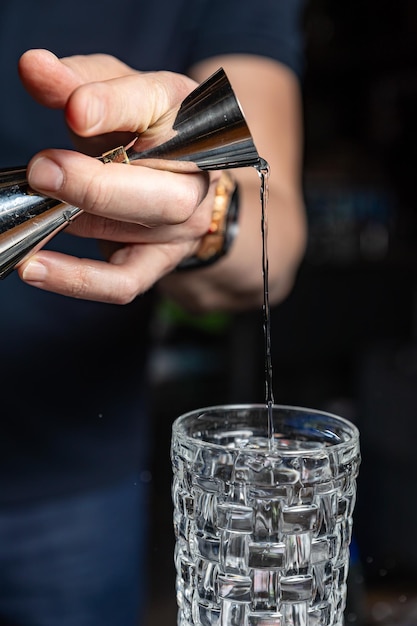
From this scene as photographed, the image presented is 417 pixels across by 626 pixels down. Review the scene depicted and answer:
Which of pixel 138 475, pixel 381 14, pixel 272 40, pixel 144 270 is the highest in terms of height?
pixel 381 14

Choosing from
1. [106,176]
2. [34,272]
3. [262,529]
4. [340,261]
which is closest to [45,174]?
[106,176]

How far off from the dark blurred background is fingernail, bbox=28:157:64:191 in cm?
199

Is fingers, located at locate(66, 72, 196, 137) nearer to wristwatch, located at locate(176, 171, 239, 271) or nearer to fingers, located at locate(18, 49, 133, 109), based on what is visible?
fingers, located at locate(18, 49, 133, 109)

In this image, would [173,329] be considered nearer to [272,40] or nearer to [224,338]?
[224,338]

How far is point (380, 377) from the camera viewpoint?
7.98 feet

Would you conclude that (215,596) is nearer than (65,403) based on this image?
Yes

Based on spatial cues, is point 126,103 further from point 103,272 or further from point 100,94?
point 103,272

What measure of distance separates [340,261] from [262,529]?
2.63 meters

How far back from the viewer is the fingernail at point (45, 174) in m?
0.57

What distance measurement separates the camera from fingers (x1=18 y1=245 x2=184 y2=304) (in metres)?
0.71

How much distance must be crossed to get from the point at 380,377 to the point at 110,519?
51.6 inches

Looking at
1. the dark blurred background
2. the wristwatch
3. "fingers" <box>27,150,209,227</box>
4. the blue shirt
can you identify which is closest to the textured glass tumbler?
"fingers" <box>27,150,209,227</box>

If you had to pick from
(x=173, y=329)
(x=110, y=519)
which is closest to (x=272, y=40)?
(x=110, y=519)

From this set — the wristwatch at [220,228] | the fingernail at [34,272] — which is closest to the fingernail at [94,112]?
the fingernail at [34,272]
